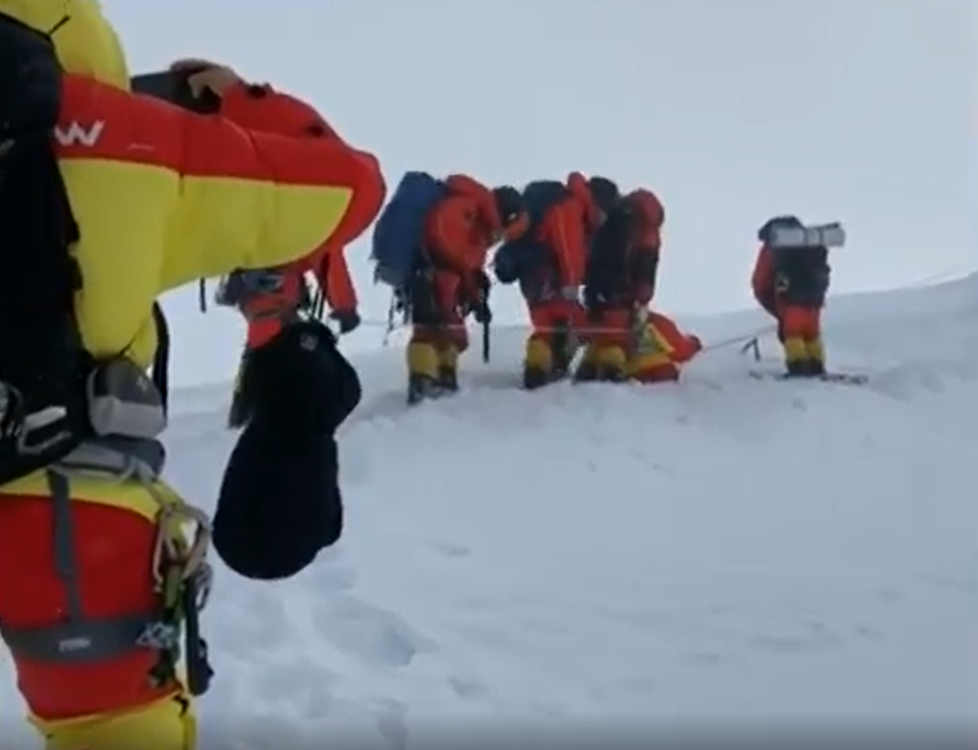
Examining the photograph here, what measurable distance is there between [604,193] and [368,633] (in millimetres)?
6149

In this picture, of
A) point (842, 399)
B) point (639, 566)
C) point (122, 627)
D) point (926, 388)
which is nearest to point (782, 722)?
point (639, 566)

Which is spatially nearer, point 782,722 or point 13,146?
point 13,146

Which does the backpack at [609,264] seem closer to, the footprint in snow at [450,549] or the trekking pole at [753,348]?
the trekking pole at [753,348]

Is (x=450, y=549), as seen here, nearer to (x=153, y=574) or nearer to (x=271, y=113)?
(x=271, y=113)

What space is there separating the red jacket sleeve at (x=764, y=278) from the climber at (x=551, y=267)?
1.20 m

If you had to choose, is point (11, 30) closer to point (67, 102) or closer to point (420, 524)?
point (67, 102)

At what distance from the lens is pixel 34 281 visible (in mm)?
2117

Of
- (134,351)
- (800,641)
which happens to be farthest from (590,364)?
(134,351)

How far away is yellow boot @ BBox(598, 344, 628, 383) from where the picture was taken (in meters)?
10.6

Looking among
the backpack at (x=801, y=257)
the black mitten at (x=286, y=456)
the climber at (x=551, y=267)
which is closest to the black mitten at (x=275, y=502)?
the black mitten at (x=286, y=456)

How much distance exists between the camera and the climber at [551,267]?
10.5 m

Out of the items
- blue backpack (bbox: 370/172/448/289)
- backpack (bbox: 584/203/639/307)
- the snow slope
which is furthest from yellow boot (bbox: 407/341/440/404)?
backpack (bbox: 584/203/639/307)

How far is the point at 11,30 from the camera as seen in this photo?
208 cm

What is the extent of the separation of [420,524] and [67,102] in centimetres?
483
